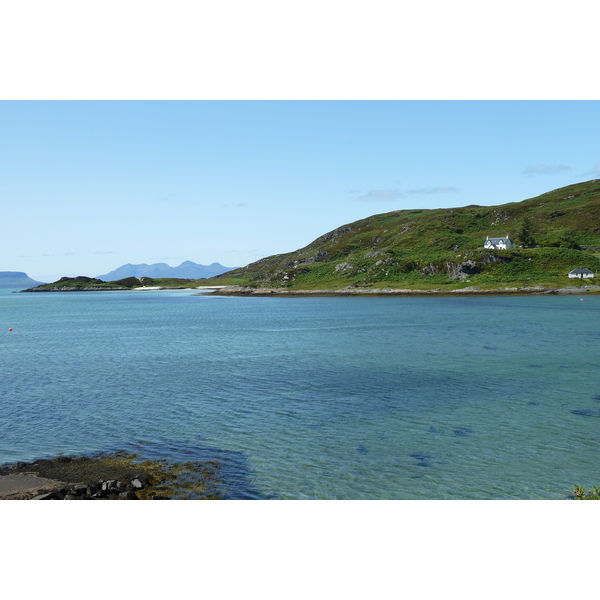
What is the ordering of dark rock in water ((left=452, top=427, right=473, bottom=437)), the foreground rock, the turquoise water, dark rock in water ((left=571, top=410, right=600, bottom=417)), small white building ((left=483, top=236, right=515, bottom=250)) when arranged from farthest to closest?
1. small white building ((left=483, top=236, right=515, bottom=250))
2. dark rock in water ((left=571, top=410, right=600, bottom=417))
3. dark rock in water ((left=452, top=427, right=473, bottom=437))
4. the turquoise water
5. the foreground rock

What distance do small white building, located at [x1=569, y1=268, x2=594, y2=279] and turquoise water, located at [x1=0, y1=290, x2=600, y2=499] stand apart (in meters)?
97.0

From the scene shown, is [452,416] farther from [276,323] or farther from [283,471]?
[276,323]

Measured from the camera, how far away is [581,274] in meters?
151

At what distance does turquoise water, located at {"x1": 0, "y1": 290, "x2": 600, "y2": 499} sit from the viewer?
20.6 m

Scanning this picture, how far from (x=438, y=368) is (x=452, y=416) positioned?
15291 millimetres

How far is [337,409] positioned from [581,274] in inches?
5800

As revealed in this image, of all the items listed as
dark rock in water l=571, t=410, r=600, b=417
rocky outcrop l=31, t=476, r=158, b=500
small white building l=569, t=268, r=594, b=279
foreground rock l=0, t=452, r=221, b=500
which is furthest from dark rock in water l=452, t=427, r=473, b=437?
small white building l=569, t=268, r=594, b=279

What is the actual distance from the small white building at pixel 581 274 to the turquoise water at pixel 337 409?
318ft

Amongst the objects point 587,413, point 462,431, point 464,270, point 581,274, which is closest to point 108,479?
point 462,431

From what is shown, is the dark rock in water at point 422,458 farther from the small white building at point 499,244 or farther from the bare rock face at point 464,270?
the small white building at point 499,244

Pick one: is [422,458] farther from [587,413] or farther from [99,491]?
A: [99,491]

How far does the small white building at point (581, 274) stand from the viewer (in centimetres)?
15050

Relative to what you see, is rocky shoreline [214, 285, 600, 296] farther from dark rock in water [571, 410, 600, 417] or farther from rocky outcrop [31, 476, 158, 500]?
rocky outcrop [31, 476, 158, 500]

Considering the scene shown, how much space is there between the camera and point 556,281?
151 meters
